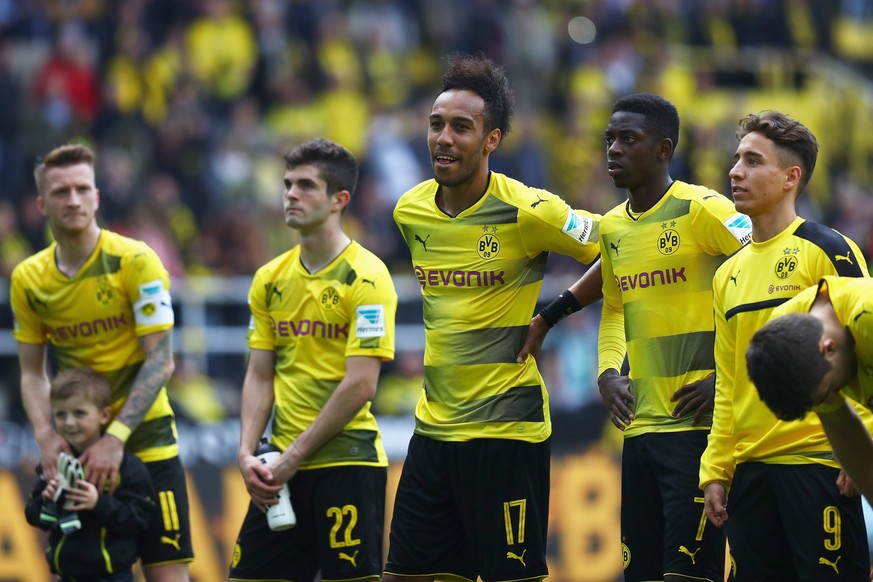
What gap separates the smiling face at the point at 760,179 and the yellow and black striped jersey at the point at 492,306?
3.51 ft

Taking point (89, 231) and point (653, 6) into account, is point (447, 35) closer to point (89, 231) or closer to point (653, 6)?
point (653, 6)

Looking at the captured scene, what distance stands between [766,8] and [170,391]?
460 inches

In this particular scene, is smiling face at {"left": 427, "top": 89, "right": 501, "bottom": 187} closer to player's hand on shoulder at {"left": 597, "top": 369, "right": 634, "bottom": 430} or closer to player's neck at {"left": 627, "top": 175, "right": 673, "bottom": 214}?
player's neck at {"left": 627, "top": 175, "right": 673, "bottom": 214}

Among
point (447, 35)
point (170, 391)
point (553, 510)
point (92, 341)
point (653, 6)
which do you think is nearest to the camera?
point (92, 341)

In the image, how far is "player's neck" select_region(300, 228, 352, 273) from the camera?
7801 millimetres

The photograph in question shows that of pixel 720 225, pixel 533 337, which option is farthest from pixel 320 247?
pixel 720 225

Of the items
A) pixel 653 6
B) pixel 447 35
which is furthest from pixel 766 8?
pixel 447 35

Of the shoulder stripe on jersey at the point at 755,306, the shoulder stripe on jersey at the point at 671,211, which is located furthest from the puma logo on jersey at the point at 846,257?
the shoulder stripe on jersey at the point at 671,211

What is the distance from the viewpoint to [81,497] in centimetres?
760

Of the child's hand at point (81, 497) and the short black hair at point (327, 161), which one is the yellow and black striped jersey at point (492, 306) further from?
the child's hand at point (81, 497)

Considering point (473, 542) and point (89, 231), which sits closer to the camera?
point (473, 542)

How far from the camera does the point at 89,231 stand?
805 cm

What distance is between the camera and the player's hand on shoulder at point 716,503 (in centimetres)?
634

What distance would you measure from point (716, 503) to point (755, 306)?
92 cm
